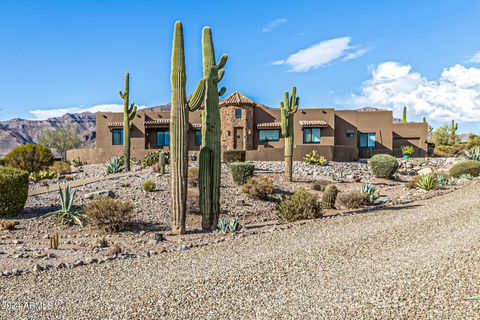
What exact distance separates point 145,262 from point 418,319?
192 inches

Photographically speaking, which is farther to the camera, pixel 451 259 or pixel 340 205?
pixel 340 205

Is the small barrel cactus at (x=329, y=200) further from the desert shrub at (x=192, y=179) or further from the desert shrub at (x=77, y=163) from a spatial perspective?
the desert shrub at (x=77, y=163)

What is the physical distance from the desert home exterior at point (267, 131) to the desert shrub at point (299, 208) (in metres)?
20.1

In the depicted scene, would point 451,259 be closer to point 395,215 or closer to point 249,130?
point 395,215

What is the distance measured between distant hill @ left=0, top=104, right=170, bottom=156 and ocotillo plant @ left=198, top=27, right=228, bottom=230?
10072 cm

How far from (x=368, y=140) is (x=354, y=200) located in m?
23.6

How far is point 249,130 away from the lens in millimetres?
34531

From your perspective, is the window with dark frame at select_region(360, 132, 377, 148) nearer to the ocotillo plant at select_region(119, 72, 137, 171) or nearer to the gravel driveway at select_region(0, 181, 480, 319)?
the ocotillo plant at select_region(119, 72, 137, 171)

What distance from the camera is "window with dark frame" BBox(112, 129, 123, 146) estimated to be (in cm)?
3734

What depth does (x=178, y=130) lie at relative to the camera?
10547mm

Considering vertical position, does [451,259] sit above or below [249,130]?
below

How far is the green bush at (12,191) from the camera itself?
12477mm

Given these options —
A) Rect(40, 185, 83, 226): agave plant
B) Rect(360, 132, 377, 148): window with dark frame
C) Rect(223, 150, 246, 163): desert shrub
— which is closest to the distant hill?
Rect(360, 132, 377, 148): window with dark frame

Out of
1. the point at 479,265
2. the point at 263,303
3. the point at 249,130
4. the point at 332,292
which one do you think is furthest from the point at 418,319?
the point at 249,130
